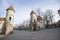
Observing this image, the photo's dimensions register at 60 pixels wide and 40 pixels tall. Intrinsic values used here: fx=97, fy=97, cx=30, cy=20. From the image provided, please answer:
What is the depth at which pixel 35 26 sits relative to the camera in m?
29.1

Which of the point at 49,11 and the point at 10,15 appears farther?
the point at 49,11

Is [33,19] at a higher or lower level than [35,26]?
higher

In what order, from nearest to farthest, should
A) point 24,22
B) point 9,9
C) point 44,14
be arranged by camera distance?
point 9,9 → point 44,14 → point 24,22


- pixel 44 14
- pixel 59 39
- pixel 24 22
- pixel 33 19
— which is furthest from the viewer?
pixel 24 22

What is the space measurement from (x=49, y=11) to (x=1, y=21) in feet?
67.2

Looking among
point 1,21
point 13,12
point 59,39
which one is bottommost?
point 59,39

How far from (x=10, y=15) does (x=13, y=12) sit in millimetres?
1993

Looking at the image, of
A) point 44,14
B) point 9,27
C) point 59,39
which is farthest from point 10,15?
point 59,39

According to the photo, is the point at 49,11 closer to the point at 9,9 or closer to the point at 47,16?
the point at 47,16

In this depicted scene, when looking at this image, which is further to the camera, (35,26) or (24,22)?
(24,22)

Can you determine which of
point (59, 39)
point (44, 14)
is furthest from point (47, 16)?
point (59, 39)

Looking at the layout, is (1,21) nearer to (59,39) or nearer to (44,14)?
(44,14)

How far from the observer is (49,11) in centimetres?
4228

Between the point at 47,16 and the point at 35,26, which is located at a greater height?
the point at 47,16
